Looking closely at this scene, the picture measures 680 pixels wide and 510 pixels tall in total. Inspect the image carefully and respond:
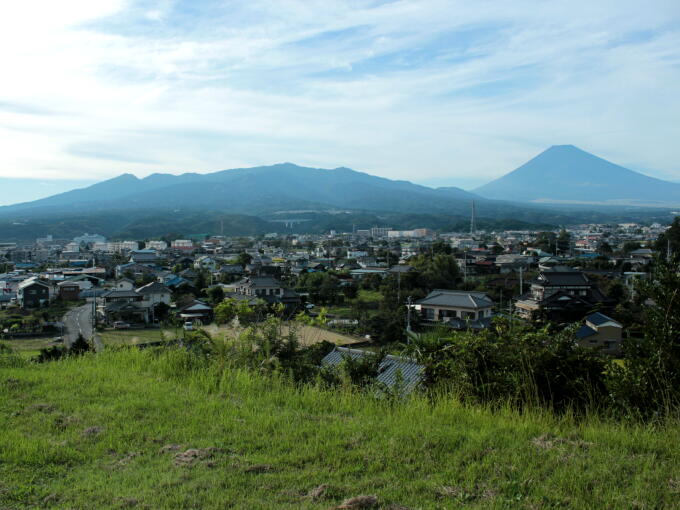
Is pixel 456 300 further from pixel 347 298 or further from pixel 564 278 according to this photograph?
pixel 347 298

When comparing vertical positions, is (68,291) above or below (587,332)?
below

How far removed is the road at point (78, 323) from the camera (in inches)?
518

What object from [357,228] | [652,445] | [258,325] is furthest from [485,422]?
[357,228]

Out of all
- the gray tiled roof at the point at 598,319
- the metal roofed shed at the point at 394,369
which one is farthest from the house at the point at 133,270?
the metal roofed shed at the point at 394,369

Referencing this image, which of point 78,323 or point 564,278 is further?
point 564,278

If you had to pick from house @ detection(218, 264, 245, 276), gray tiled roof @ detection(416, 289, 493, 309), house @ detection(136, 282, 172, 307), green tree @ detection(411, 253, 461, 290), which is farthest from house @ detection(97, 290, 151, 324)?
green tree @ detection(411, 253, 461, 290)

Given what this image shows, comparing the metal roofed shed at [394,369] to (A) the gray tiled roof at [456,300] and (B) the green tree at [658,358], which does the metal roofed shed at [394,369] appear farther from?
(A) the gray tiled roof at [456,300]

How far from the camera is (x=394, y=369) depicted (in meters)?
4.82

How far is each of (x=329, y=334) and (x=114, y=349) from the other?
8.34 m

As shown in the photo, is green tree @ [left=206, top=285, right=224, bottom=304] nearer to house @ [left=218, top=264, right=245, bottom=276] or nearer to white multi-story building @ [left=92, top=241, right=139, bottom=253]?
house @ [left=218, top=264, right=245, bottom=276]

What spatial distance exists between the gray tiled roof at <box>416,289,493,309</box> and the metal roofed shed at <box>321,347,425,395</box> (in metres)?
8.68

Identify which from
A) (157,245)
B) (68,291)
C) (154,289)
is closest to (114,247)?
(157,245)

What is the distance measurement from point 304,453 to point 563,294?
14590mm

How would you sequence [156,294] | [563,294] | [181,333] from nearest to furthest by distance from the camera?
[181,333]
[563,294]
[156,294]
